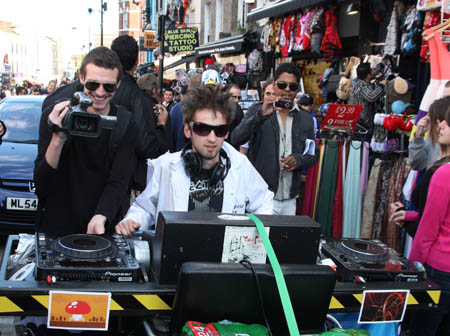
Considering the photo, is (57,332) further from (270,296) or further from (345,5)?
(345,5)

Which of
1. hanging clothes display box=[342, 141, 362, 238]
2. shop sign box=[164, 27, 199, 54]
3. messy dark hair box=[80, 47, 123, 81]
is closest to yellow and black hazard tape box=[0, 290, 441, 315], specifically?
messy dark hair box=[80, 47, 123, 81]

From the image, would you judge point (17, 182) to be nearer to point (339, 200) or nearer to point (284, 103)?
point (284, 103)

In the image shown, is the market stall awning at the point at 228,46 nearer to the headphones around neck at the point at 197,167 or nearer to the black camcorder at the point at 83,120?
the headphones around neck at the point at 197,167

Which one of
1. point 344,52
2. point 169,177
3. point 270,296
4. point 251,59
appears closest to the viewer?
point 270,296

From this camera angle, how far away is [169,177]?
290 cm

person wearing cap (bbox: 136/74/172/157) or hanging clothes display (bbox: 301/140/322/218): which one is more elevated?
person wearing cap (bbox: 136/74/172/157)

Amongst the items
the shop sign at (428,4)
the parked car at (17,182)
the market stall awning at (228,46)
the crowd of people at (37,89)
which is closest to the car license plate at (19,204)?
the parked car at (17,182)

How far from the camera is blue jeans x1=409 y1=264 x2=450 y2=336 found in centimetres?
302

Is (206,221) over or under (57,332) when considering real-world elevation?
over

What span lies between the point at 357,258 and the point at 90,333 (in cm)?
131

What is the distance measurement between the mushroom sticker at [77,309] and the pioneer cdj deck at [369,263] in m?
1.15

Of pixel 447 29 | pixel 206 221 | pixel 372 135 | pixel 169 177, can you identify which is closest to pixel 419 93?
pixel 372 135

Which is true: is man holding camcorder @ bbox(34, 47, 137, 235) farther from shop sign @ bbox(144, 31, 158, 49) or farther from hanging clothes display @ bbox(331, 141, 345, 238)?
shop sign @ bbox(144, 31, 158, 49)

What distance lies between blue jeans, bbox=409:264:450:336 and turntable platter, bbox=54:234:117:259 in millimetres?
1983
